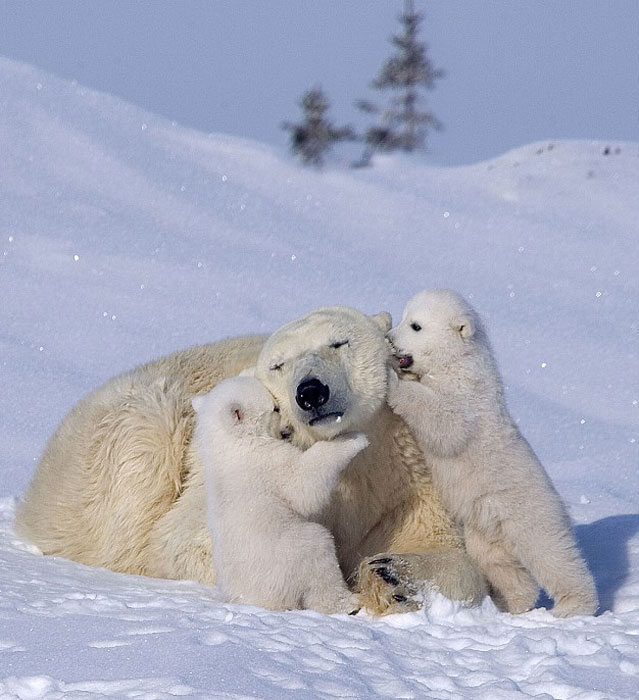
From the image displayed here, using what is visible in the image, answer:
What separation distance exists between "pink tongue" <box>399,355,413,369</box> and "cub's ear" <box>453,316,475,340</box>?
6.8 inches

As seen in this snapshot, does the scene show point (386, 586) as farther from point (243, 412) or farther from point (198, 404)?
point (198, 404)

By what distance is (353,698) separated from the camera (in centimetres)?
275

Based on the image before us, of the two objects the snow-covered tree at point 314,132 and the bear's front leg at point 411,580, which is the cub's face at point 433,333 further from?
the snow-covered tree at point 314,132

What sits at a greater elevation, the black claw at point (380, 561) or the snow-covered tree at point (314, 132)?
the snow-covered tree at point (314, 132)

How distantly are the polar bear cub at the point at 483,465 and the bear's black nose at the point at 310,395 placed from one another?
0.29m

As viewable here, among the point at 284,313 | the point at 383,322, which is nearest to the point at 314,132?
the point at 284,313

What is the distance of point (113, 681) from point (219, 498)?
106cm

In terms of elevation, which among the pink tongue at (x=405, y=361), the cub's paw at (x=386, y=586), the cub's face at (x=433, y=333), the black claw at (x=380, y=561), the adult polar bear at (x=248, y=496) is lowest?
the cub's paw at (x=386, y=586)

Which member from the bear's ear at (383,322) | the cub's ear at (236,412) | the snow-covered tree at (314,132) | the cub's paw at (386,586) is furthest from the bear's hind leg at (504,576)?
the snow-covered tree at (314,132)

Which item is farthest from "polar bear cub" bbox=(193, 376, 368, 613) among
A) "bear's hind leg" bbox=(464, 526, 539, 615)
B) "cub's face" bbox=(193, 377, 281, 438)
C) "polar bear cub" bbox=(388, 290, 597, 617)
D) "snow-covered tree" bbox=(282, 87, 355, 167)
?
"snow-covered tree" bbox=(282, 87, 355, 167)

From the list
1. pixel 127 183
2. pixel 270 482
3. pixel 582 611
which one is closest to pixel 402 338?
pixel 270 482

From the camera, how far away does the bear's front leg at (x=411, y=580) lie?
3676mm

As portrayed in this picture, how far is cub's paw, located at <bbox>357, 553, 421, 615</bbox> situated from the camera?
367cm

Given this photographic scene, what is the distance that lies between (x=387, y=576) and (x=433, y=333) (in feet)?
2.63
